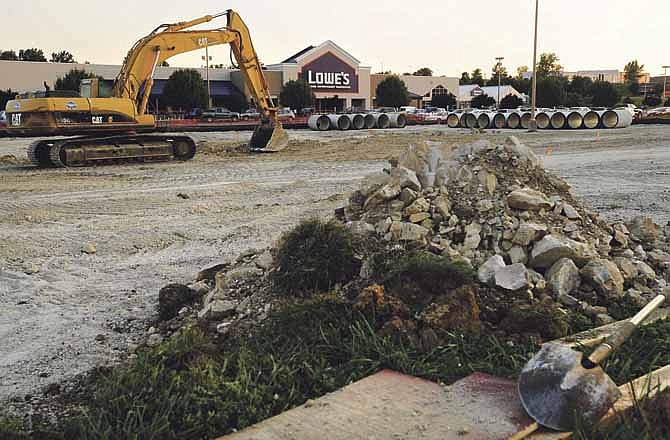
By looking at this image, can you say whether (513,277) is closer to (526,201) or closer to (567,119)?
(526,201)

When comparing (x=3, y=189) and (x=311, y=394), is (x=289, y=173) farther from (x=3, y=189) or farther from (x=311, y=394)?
(x=311, y=394)

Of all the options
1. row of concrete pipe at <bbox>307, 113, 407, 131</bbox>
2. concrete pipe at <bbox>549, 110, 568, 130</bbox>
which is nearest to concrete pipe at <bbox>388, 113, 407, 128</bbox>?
row of concrete pipe at <bbox>307, 113, 407, 131</bbox>

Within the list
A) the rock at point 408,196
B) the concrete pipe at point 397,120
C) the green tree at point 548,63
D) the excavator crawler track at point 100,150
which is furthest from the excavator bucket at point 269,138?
the green tree at point 548,63

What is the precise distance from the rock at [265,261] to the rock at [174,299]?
622 millimetres

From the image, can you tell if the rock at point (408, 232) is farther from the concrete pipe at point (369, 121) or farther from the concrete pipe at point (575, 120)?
the concrete pipe at point (369, 121)

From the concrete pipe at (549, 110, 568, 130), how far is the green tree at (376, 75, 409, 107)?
36.0m

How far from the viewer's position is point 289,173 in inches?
667

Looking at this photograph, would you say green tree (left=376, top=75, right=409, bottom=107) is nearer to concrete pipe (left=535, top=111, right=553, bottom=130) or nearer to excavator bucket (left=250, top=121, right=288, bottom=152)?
concrete pipe (left=535, top=111, right=553, bottom=130)

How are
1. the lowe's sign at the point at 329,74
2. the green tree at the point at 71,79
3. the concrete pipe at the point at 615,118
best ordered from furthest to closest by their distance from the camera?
the lowe's sign at the point at 329,74 → the green tree at the point at 71,79 → the concrete pipe at the point at 615,118

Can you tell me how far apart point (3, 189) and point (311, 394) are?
485 inches

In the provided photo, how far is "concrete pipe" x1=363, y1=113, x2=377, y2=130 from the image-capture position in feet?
127

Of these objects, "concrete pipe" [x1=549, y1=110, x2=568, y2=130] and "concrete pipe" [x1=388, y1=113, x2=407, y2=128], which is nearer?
"concrete pipe" [x1=549, y1=110, x2=568, y2=130]

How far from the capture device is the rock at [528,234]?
5785mm

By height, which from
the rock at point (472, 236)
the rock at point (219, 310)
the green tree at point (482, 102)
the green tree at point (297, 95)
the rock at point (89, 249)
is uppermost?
the green tree at point (297, 95)
